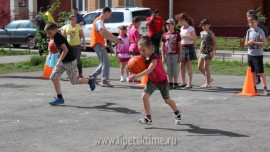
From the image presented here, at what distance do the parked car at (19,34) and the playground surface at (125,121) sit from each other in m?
13.7

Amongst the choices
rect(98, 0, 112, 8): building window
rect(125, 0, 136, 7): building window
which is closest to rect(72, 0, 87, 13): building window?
rect(98, 0, 112, 8): building window

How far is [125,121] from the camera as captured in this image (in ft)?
29.1

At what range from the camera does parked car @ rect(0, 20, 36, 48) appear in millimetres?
26531

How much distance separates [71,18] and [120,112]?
4783 mm

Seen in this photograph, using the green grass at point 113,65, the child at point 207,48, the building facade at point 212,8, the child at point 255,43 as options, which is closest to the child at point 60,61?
the child at point 207,48

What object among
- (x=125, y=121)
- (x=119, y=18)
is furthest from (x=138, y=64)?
(x=119, y=18)

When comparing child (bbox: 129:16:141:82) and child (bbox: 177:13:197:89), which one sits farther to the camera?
child (bbox: 129:16:141:82)

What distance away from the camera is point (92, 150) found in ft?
23.0

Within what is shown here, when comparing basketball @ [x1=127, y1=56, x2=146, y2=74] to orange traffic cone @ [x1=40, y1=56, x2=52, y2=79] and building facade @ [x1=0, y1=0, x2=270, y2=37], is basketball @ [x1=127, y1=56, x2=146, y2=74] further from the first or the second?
building facade @ [x1=0, y1=0, x2=270, y2=37]

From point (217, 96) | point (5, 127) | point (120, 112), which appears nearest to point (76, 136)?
point (5, 127)

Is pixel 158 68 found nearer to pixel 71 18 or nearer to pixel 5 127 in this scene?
pixel 5 127

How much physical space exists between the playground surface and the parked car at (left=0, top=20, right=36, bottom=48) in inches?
539

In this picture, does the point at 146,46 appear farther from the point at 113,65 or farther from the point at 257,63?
the point at 113,65

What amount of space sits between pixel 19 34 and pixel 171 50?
1587cm
